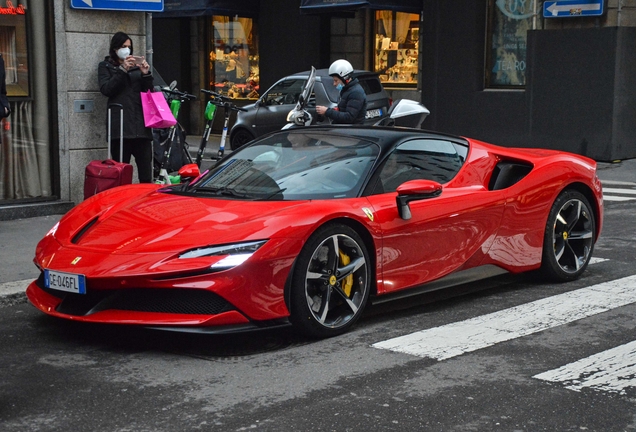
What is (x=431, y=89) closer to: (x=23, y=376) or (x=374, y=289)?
(x=374, y=289)

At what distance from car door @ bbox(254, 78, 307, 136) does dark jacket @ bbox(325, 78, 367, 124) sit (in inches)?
303

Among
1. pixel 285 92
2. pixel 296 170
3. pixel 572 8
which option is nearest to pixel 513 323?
pixel 296 170

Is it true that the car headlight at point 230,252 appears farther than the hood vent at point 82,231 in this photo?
No

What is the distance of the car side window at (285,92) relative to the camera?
1867 cm

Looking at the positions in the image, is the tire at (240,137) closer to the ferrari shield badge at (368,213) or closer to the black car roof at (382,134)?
the black car roof at (382,134)

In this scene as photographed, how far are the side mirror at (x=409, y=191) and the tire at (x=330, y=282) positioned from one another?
41 cm

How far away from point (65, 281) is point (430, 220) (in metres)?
2.27

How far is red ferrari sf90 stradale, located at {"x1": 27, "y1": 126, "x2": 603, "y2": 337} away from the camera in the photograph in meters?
5.41

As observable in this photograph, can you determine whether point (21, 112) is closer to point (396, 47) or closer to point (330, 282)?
point (330, 282)

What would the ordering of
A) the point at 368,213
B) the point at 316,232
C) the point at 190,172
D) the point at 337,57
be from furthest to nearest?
the point at 337,57 → the point at 190,172 → the point at 368,213 → the point at 316,232

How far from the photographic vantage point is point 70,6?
1059cm

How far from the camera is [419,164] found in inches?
266

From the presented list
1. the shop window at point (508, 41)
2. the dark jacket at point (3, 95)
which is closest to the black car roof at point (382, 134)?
the dark jacket at point (3, 95)

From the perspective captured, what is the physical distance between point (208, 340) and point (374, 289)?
105 centimetres
